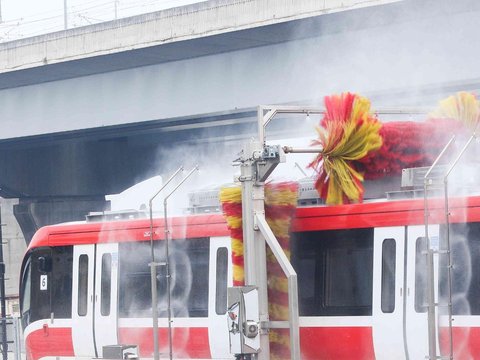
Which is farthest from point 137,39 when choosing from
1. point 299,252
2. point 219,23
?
point 299,252

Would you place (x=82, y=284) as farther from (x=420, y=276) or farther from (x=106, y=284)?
(x=420, y=276)

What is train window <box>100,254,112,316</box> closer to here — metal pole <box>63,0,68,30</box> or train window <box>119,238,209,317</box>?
train window <box>119,238,209,317</box>

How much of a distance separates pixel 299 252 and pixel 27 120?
68.2 feet

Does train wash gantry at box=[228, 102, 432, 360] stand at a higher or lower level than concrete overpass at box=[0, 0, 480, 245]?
lower

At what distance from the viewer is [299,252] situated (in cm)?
1128

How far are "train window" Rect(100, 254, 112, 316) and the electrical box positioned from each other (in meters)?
5.32

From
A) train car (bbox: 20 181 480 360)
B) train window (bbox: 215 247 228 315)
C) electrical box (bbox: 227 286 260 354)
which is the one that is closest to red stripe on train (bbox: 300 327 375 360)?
train car (bbox: 20 181 480 360)

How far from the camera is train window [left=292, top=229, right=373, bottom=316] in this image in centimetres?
1095

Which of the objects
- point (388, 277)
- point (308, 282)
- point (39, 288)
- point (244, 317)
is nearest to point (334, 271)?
point (308, 282)

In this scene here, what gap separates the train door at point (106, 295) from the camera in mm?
14242

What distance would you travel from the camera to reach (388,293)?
10.7 metres

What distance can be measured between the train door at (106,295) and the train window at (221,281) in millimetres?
1873

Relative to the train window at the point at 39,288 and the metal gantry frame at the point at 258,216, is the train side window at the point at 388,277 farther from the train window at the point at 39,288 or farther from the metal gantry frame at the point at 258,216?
the train window at the point at 39,288

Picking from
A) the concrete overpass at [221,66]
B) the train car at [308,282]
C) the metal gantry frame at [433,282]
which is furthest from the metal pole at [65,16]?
the metal gantry frame at [433,282]
